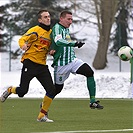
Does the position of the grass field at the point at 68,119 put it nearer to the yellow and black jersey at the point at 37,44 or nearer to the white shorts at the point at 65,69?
the white shorts at the point at 65,69

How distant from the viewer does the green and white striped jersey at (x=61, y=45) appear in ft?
39.9

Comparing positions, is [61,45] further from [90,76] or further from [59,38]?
[90,76]

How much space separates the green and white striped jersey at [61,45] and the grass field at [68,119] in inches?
40.3

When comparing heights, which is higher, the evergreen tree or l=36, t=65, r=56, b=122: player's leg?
the evergreen tree

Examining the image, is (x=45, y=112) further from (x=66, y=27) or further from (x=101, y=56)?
(x=101, y=56)

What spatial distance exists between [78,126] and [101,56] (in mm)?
25829

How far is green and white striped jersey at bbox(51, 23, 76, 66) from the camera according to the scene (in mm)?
12156

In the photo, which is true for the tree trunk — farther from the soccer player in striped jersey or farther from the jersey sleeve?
the jersey sleeve

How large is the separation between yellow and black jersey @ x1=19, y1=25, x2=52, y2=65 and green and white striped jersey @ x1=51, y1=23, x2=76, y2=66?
141 millimetres

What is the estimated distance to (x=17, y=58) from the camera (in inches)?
1469

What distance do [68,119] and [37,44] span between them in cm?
148

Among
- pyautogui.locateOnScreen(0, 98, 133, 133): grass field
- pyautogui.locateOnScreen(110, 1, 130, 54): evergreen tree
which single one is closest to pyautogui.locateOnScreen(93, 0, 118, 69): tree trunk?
pyautogui.locateOnScreen(110, 1, 130, 54): evergreen tree

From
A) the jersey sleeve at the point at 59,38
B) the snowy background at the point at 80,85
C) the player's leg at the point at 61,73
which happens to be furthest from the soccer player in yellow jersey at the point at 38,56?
the snowy background at the point at 80,85

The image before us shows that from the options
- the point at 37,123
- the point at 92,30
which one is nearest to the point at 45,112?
the point at 37,123
